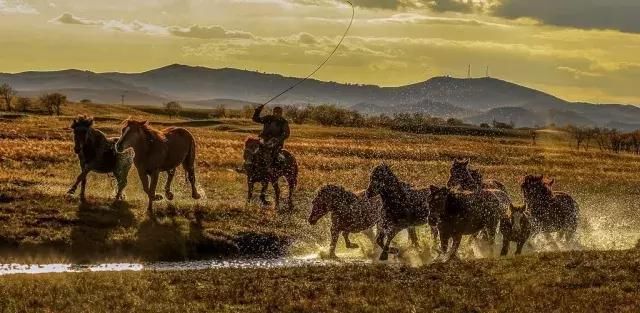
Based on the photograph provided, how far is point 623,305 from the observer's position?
1480 cm

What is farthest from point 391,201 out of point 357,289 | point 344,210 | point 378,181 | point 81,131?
point 81,131

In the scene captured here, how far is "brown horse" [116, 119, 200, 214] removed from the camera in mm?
24984

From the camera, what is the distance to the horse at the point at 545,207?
959 inches

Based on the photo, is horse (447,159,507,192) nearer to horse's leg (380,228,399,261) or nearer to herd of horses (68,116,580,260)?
herd of horses (68,116,580,260)

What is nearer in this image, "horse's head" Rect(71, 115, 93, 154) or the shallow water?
the shallow water

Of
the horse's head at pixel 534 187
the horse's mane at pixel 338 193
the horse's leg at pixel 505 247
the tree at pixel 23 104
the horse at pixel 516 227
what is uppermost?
the horse's head at pixel 534 187

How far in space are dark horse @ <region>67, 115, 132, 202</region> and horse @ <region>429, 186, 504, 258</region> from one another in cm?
1174

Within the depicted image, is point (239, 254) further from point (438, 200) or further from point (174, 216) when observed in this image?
point (438, 200)

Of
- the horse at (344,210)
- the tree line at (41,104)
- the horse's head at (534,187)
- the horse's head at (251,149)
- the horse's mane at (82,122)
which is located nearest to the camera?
the horse at (344,210)

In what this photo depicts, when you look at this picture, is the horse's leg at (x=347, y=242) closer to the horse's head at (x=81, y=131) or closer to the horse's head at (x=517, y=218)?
the horse's head at (x=517, y=218)

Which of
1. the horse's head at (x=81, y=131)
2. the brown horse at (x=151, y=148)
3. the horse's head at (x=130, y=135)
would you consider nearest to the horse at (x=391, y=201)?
the brown horse at (x=151, y=148)

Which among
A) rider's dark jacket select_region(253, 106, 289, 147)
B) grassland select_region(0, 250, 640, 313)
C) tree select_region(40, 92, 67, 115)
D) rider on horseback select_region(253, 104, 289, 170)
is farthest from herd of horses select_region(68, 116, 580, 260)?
tree select_region(40, 92, 67, 115)

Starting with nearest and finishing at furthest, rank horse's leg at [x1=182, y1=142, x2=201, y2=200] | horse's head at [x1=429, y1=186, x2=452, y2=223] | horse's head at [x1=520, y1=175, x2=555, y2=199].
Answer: horse's head at [x1=429, y1=186, x2=452, y2=223] < horse's head at [x1=520, y1=175, x2=555, y2=199] < horse's leg at [x1=182, y1=142, x2=201, y2=200]

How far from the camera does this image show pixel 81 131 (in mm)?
26062
